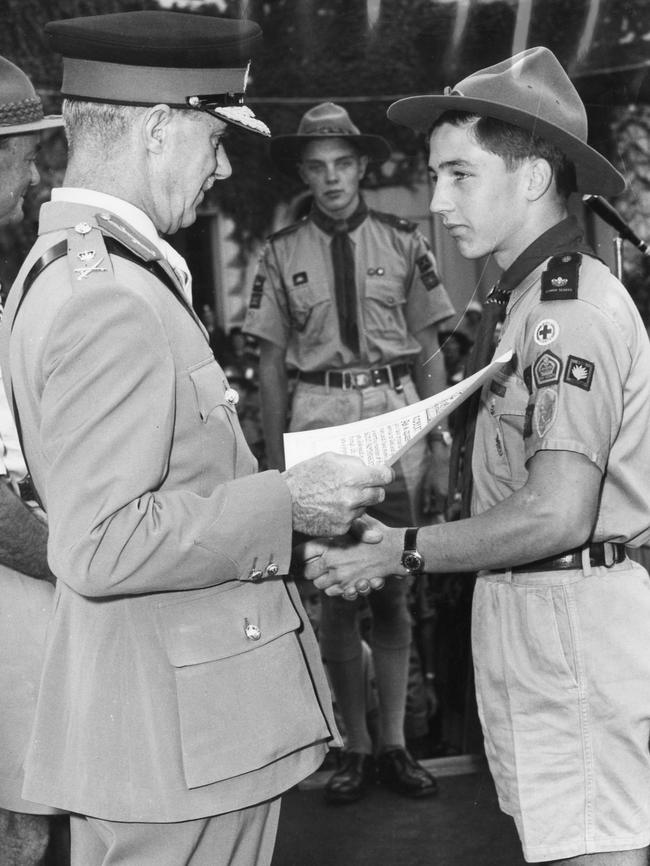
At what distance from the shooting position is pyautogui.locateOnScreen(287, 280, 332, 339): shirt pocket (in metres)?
4.12

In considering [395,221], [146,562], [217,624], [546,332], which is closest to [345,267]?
[395,221]

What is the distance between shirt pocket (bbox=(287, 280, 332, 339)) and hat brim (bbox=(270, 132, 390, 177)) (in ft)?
1.55

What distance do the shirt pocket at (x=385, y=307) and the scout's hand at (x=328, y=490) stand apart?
2.47 metres

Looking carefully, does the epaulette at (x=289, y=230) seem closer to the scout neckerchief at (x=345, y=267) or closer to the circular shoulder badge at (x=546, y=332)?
the scout neckerchief at (x=345, y=267)

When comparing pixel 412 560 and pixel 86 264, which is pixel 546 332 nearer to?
pixel 412 560

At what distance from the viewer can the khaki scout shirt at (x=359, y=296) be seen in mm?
4090

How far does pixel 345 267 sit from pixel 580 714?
2448mm

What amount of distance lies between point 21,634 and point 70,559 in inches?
30.8

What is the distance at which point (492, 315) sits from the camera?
220cm

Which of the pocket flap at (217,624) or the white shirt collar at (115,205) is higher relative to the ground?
the white shirt collar at (115,205)

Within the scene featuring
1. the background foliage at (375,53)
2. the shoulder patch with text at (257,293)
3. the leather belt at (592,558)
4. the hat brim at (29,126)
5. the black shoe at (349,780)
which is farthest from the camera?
the shoulder patch with text at (257,293)

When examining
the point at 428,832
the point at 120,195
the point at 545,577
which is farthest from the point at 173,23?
the point at 428,832

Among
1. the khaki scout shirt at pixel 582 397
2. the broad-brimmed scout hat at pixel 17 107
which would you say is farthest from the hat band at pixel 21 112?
the khaki scout shirt at pixel 582 397

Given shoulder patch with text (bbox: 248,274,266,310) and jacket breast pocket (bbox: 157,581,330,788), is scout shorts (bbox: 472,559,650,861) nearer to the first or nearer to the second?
jacket breast pocket (bbox: 157,581,330,788)
